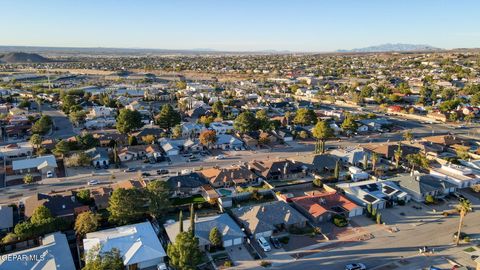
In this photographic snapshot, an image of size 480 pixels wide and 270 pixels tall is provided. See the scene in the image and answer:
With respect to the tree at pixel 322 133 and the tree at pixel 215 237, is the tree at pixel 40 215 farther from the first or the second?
the tree at pixel 322 133

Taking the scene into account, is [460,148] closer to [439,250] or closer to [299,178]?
[299,178]

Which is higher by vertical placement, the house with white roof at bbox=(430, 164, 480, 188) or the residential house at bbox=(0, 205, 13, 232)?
the house with white roof at bbox=(430, 164, 480, 188)

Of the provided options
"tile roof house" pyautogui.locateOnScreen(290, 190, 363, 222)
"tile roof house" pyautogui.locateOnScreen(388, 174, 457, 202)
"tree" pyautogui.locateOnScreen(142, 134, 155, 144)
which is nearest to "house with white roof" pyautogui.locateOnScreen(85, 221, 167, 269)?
"tile roof house" pyautogui.locateOnScreen(290, 190, 363, 222)

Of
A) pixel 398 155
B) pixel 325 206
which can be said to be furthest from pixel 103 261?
pixel 398 155

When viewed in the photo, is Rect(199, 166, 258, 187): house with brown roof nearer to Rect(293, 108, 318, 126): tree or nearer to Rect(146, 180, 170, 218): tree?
Rect(146, 180, 170, 218): tree

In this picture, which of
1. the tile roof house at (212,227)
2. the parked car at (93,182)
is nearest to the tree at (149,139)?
the parked car at (93,182)

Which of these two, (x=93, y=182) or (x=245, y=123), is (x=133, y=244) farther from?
(x=245, y=123)

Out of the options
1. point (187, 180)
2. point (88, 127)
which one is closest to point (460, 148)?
point (187, 180)
